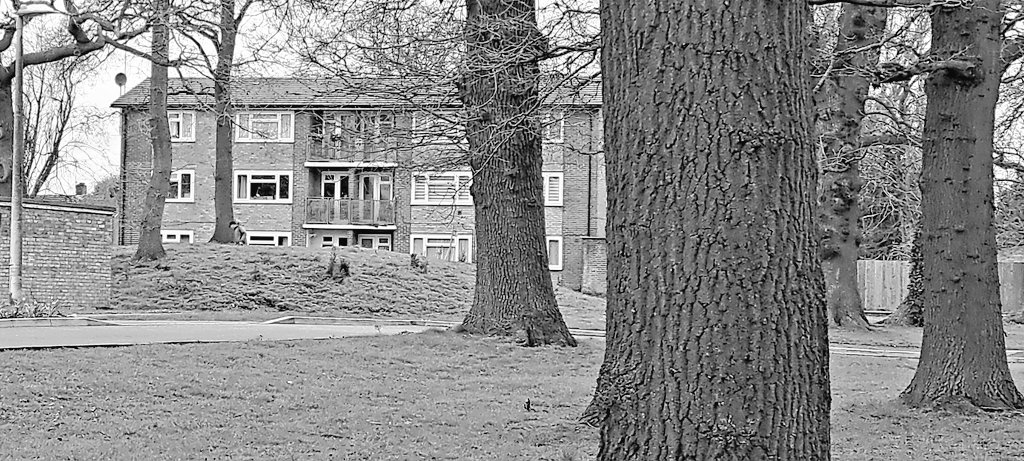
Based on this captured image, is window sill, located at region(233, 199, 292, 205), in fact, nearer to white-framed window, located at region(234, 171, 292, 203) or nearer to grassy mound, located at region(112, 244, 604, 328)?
white-framed window, located at region(234, 171, 292, 203)

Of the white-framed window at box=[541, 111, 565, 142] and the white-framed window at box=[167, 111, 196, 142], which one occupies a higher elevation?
the white-framed window at box=[167, 111, 196, 142]

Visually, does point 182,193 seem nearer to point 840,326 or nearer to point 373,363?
point 840,326

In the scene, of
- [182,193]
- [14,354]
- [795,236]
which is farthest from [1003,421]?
[182,193]

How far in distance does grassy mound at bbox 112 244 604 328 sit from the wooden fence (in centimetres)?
1094

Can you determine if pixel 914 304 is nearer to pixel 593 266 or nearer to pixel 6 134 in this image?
pixel 593 266

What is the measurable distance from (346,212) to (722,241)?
42215 mm

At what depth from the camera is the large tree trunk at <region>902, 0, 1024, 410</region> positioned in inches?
336

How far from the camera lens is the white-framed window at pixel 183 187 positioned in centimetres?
4512

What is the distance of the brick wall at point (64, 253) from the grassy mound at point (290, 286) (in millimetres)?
924

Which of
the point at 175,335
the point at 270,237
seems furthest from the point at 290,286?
the point at 270,237

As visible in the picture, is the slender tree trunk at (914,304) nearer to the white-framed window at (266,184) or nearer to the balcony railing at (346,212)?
the balcony railing at (346,212)

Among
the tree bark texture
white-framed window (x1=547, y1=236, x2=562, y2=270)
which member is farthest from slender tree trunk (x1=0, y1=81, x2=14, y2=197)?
white-framed window (x1=547, y1=236, x2=562, y2=270)

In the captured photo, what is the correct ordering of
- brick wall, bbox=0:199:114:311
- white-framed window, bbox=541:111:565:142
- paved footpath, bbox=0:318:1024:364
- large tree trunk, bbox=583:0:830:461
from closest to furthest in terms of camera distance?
large tree trunk, bbox=583:0:830:461
white-framed window, bbox=541:111:565:142
paved footpath, bbox=0:318:1024:364
brick wall, bbox=0:199:114:311

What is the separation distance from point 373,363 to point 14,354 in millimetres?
3878
